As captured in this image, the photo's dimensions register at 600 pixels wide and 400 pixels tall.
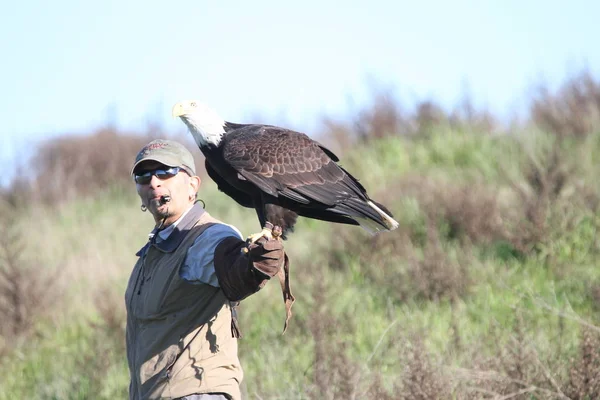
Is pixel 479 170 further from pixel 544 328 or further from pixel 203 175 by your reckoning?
pixel 203 175

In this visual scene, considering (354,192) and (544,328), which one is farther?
(544,328)

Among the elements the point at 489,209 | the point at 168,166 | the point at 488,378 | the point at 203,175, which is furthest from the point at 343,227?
the point at 203,175

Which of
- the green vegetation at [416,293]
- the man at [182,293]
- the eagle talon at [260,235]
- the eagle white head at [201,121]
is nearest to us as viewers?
the man at [182,293]

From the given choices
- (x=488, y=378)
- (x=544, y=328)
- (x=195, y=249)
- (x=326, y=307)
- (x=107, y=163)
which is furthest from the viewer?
(x=107, y=163)

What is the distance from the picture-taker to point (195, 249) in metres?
3.86

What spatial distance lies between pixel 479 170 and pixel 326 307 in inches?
143

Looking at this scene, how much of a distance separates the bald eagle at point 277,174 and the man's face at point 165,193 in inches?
16.3

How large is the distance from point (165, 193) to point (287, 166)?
82 cm

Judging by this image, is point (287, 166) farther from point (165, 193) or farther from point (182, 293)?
point (182, 293)

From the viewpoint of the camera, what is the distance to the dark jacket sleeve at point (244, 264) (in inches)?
141

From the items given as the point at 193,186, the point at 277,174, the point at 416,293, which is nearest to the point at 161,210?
the point at 193,186

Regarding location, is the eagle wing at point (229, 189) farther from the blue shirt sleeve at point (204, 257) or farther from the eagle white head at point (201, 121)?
the blue shirt sleeve at point (204, 257)

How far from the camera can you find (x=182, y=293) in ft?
12.6

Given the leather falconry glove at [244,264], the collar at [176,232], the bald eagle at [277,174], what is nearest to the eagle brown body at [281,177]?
the bald eagle at [277,174]
